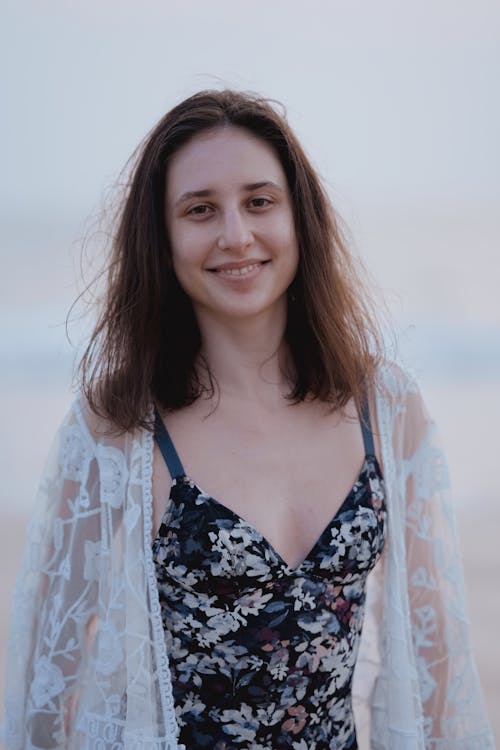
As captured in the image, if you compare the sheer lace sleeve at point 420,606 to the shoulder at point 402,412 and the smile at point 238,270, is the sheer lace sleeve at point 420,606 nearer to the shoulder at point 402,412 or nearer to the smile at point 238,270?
the shoulder at point 402,412

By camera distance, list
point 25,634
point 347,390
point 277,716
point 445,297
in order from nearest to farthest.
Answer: point 277,716 → point 25,634 → point 347,390 → point 445,297

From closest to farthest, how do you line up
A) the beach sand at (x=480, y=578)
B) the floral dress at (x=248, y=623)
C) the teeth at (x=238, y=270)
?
1. the floral dress at (x=248, y=623)
2. the teeth at (x=238, y=270)
3. the beach sand at (x=480, y=578)

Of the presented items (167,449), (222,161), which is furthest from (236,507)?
→ (222,161)

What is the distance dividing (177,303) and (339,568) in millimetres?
706

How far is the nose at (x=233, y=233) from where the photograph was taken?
199 centimetres

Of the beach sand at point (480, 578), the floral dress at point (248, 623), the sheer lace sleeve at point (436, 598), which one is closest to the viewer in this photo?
the floral dress at point (248, 623)

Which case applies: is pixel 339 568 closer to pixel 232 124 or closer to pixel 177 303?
pixel 177 303

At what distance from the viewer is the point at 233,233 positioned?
199cm

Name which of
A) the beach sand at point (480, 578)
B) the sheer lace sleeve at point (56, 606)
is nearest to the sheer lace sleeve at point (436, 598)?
the sheer lace sleeve at point (56, 606)

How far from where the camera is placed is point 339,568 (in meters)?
1.97

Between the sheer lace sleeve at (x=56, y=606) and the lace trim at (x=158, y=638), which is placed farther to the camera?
the sheer lace sleeve at (x=56, y=606)

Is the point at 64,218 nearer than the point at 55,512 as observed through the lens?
No

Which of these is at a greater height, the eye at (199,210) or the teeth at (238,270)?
the eye at (199,210)

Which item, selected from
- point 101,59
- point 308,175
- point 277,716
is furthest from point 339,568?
point 101,59
